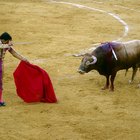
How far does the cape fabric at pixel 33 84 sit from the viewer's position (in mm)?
8703

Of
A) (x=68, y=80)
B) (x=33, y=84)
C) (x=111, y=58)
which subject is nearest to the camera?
(x=33, y=84)

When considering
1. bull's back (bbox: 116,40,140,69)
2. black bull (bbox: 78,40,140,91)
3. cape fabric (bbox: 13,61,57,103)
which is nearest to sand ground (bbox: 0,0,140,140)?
cape fabric (bbox: 13,61,57,103)

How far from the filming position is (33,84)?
8.73 meters

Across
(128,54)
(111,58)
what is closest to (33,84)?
(111,58)

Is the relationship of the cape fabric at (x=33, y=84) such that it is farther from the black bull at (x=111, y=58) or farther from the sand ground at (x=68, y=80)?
the black bull at (x=111, y=58)

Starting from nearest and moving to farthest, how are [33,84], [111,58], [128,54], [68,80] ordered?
[33,84] → [111,58] → [128,54] → [68,80]

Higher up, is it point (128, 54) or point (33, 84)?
point (128, 54)

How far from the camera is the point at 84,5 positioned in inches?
719

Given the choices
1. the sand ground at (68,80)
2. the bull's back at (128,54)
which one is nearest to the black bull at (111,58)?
the bull's back at (128,54)

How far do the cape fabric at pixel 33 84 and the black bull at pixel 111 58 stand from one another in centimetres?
87

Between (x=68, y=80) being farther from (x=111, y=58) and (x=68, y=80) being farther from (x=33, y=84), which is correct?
(x=33, y=84)

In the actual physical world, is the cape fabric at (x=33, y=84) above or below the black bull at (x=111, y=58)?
below

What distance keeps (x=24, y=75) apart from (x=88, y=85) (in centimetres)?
166

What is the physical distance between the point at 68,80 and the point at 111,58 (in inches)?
52.0
